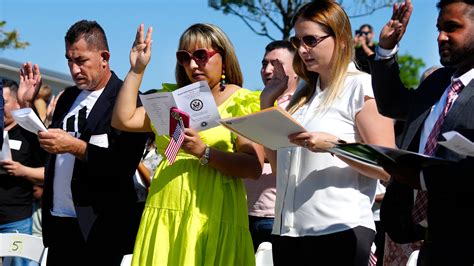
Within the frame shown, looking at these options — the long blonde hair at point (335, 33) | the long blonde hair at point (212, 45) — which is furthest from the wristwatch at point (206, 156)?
the long blonde hair at point (335, 33)

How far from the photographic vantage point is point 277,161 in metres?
4.57

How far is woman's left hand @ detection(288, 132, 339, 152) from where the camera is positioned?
157 inches

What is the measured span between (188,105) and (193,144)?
0.22 meters

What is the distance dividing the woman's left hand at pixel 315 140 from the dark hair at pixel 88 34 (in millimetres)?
2313

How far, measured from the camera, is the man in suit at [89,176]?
5.60m

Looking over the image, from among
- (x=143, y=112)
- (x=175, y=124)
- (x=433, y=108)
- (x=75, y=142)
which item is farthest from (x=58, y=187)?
(x=433, y=108)

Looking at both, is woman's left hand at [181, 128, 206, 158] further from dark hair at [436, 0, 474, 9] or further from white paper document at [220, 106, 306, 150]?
dark hair at [436, 0, 474, 9]

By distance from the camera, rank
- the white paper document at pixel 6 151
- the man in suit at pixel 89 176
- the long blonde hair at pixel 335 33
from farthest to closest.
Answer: the white paper document at pixel 6 151 < the man in suit at pixel 89 176 < the long blonde hair at pixel 335 33

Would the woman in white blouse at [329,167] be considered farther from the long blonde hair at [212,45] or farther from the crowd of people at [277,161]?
the long blonde hair at [212,45]

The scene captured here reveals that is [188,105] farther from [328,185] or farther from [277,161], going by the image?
[328,185]

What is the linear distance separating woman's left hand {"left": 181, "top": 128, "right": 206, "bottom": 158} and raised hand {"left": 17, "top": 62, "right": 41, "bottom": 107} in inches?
71.0

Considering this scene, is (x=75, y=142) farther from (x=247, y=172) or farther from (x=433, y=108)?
(x=433, y=108)

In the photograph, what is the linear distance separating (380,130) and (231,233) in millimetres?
1067

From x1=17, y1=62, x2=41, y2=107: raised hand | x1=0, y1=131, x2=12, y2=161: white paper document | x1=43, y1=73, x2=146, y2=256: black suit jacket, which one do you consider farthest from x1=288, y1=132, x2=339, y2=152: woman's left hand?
x1=0, y1=131, x2=12, y2=161: white paper document
